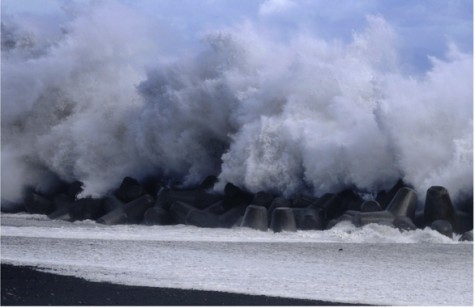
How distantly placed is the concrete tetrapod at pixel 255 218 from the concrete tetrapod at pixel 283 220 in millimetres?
185

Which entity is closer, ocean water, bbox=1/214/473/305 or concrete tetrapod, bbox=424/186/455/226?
ocean water, bbox=1/214/473/305

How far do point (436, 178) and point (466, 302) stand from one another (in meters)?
7.31

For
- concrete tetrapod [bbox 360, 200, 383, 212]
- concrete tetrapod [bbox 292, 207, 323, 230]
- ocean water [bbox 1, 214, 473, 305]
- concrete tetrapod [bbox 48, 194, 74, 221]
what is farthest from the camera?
concrete tetrapod [bbox 48, 194, 74, 221]

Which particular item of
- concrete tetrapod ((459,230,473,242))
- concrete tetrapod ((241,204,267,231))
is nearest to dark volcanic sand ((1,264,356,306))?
concrete tetrapod ((459,230,473,242))

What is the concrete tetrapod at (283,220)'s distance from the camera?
15016 millimetres

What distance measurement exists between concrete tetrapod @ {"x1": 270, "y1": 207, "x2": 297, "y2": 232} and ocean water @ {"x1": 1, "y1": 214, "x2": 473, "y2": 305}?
0.82ft

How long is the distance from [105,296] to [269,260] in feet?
11.2

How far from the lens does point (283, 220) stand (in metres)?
15.1

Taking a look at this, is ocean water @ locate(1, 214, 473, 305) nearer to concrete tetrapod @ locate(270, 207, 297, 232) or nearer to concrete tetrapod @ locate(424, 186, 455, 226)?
concrete tetrapod @ locate(270, 207, 297, 232)

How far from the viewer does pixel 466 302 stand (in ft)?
28.1

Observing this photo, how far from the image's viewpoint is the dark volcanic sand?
25.6 ft

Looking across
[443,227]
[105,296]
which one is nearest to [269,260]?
[105,296]

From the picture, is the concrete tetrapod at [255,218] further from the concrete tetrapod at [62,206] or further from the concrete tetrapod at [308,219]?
the concrete tetrapod at [62,206]

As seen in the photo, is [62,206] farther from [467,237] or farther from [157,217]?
[467,237]
